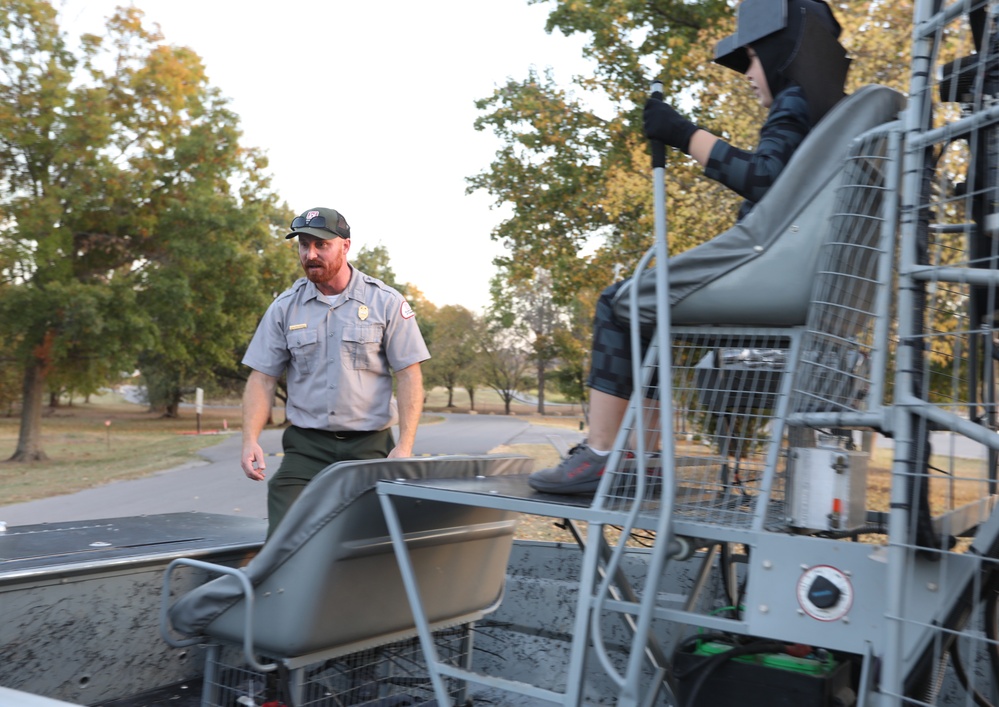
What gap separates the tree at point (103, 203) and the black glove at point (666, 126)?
794 inches

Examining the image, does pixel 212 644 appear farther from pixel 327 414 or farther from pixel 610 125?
pixel 610 125

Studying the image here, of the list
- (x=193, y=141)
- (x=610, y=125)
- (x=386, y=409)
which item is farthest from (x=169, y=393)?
(x=386, y=409)

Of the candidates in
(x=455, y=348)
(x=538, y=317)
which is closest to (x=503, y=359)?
(x=455, y=348)

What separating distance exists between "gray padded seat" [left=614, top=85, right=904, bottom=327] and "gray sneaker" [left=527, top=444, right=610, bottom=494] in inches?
20.4

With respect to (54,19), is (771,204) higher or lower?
lower

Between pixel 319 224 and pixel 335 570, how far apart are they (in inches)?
70.4

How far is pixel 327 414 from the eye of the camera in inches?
164

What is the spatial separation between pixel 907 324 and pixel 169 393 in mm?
50489

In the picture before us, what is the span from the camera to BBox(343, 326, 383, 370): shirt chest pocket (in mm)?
4227

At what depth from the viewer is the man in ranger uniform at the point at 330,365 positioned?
13.7 feet

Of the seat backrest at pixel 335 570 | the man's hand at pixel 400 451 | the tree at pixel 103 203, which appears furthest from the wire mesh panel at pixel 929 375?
the tree at pixel 103 203

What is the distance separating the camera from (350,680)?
11.8ft

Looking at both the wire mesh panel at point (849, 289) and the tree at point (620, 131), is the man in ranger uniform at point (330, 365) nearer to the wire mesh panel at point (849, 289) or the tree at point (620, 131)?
the wire mesh panel at point (849, 289)

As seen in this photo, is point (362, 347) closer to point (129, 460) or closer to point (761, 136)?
point (761, 136)
